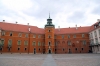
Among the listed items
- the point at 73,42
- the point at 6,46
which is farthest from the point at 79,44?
the point at 6,46

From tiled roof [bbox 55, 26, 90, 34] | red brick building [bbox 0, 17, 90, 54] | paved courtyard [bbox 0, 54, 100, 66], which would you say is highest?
tiled roof [bbox 55, 26, 90, 34]

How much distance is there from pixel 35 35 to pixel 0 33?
15580 mm

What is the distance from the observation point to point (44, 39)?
51062mm

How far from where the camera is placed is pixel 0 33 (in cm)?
3994

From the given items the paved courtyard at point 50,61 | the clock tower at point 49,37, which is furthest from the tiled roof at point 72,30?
the paved courtyard at point 50,61

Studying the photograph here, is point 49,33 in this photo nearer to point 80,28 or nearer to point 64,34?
point 64,34

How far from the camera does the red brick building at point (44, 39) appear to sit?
142ft

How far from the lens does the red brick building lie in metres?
43.3

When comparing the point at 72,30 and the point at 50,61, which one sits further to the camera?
the point at 72,30

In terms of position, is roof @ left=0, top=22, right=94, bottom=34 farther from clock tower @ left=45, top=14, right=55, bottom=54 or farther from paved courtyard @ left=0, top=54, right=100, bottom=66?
paved courtyard @ left=0, top=54, right=100, bottom=66

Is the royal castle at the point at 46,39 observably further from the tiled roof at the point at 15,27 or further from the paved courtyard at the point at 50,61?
the paved courtyard at the point at 50,61

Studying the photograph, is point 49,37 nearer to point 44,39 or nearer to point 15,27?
point 44,39

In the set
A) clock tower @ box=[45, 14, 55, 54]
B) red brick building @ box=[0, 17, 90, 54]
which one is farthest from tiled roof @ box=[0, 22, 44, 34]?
clock tower @ box=[45, 14, 55, 54]

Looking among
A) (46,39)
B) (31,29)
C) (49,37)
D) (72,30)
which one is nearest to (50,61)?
(46,39)
